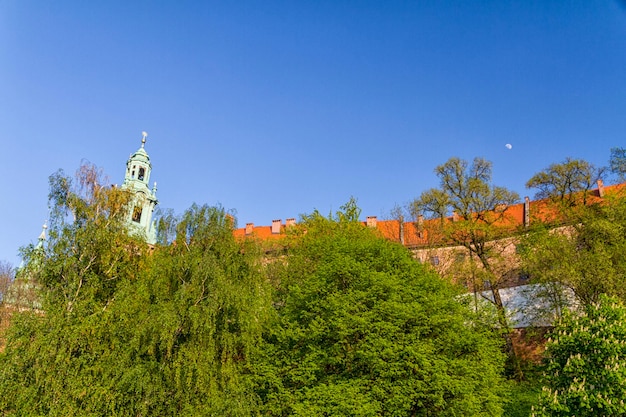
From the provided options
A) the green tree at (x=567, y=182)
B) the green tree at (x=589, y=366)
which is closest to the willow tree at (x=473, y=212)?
the green tree at (x=567, y=182)

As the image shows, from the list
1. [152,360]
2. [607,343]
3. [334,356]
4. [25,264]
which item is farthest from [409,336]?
[25,264]

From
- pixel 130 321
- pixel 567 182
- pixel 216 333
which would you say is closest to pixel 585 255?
pixel 567 182

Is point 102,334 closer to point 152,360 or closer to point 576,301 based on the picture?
point 152,360

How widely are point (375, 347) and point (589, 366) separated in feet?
25.7

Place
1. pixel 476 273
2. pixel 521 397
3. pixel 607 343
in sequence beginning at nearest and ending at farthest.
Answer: pixel 607 343 < pixel 521 397 < pixel 476 273

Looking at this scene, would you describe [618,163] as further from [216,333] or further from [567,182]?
[216,333]

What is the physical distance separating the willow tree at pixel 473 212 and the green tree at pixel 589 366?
46.2ft

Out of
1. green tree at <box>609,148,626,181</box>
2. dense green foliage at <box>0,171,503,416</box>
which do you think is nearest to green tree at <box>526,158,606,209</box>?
green tree at <box>609,148,626,181</box>

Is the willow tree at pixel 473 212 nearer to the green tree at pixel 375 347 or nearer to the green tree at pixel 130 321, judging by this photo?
the green tree at pixel 375 347

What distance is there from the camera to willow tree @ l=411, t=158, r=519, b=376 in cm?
3148

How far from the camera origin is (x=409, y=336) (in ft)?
66.1

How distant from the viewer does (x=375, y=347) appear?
19.5 meters

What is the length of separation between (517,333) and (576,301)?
5872 mm

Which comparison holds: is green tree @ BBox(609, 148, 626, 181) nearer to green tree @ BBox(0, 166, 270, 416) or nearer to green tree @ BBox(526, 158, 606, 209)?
green tree @ BBox(526, 158, 606, 209)
